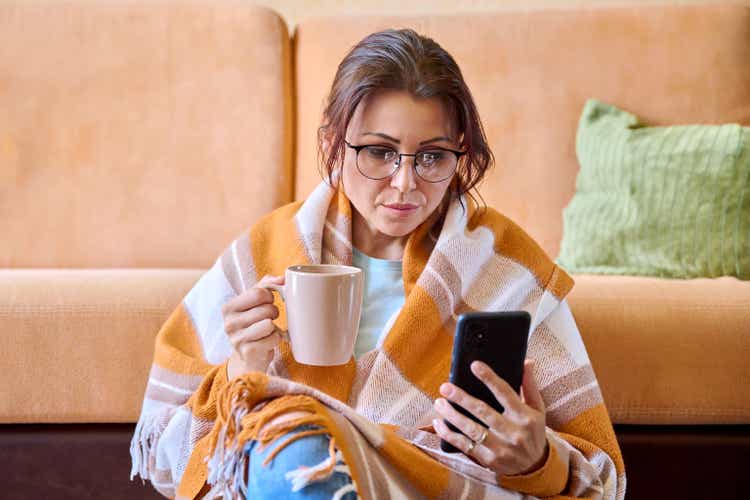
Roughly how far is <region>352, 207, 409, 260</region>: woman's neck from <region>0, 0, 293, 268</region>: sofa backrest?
0.68 meters

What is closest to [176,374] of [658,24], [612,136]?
[612,136]

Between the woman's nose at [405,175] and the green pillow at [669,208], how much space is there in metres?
0.67

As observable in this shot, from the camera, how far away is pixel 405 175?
3.41ft

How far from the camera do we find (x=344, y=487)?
786 mm

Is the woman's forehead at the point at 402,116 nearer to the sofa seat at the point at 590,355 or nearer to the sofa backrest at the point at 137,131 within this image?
the sofa seat at the point at 590,355

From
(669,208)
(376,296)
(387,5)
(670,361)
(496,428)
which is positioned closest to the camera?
(496,428)

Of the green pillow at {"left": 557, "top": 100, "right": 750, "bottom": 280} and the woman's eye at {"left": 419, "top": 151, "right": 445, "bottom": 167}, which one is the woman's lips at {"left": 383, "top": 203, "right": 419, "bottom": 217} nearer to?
the woman's eye at {"left": 419, "top": 151, "right": 445, "bottom": 167}

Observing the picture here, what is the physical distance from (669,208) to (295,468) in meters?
1.03

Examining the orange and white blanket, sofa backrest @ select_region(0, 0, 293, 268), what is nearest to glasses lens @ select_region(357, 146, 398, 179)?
the orange and white blanket

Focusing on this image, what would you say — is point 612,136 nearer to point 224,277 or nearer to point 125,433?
point 224,277

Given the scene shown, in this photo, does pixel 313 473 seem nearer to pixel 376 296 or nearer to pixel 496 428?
pixel 496 428

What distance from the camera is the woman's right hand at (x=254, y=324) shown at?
37.2 inches

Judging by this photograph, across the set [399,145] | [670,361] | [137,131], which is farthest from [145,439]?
[137,131]

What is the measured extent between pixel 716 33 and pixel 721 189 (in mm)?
450
